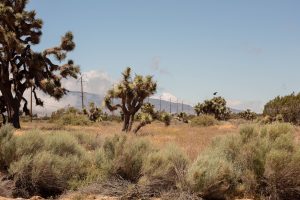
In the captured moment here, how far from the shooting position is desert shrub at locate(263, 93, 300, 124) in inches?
2479

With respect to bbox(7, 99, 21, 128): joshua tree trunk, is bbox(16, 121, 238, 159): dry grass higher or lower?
lower

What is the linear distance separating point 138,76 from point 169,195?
20818mm

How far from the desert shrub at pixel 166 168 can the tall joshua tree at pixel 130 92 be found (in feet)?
61.6

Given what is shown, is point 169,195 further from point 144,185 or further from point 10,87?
point 10,87

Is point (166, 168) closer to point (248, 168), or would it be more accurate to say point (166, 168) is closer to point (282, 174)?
point (248, 168)

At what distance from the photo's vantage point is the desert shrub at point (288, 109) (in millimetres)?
62969

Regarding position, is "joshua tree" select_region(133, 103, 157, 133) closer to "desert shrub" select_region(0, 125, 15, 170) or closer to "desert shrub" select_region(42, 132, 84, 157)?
"desert shrub" select_region(42, 132, 84, 157)

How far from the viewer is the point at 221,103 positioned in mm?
78562

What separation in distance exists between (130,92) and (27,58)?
306 inches

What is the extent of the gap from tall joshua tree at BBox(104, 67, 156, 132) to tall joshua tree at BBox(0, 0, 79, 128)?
4.13m

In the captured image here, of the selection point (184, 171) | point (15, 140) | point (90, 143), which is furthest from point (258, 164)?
point (90, 143)

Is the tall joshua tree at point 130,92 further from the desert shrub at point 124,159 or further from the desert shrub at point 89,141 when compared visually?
the desert shrub at point 124,159

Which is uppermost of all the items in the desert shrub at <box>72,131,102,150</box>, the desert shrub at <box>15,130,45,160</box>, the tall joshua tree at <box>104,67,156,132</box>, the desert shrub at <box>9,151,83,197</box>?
the tall joshua tree at <box>104,67,156,132</box>

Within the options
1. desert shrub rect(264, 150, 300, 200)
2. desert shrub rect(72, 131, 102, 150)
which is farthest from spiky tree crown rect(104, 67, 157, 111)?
desert shrub rect(264, 150, 300, 200)
